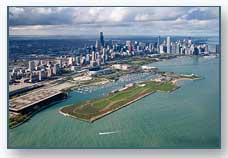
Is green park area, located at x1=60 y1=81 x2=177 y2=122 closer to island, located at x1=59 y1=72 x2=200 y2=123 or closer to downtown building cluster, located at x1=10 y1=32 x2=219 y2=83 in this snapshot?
island, located at x1=59 y1=72 x2=200 y2=123

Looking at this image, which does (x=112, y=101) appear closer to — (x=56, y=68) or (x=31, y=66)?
(x=56, y=68)

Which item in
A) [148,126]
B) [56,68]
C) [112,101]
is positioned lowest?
[148,126]

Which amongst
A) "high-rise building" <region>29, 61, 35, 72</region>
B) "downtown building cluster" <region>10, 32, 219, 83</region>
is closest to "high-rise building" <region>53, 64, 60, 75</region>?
"downtown building cluster" <region>10, 32, 219, 83</region>

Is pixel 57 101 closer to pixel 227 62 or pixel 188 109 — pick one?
pixel 188 109

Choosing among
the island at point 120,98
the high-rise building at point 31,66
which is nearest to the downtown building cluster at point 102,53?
the high-rise building at point 31,66

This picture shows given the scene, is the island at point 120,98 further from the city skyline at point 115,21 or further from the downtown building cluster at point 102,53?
the city skyline at point 115,21

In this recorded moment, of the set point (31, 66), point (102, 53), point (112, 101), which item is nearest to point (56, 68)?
point (31, 66)
